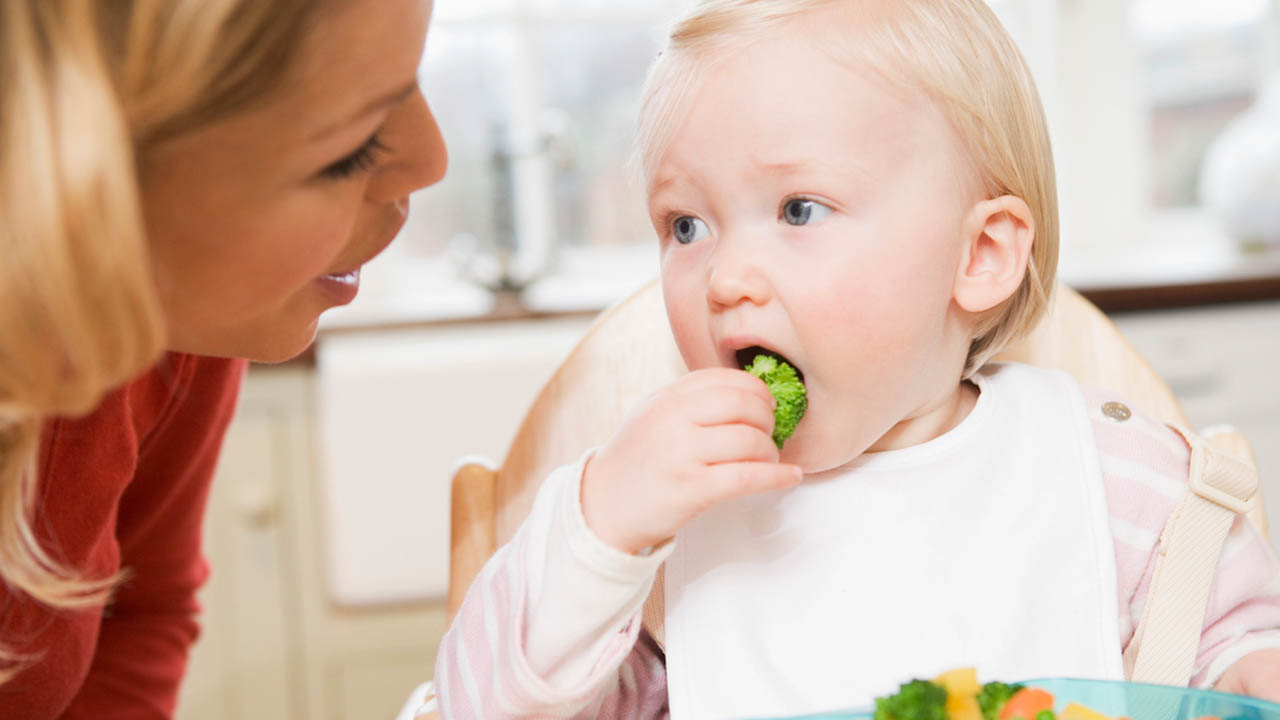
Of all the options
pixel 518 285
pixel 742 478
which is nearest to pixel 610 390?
pixel 742 478

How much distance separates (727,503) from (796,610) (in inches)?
4.2

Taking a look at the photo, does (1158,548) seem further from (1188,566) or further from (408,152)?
(408,152)

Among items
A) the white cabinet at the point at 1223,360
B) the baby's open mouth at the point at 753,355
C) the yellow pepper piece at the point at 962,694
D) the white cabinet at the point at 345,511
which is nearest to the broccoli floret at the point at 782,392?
the baby's open mouth at the point at 753,355

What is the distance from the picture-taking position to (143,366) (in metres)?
0.56

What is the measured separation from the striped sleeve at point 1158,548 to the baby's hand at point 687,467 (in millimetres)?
333

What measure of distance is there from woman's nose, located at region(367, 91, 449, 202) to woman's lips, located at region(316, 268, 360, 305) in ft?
0.29

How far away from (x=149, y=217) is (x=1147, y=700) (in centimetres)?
63

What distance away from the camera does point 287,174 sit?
67 cm

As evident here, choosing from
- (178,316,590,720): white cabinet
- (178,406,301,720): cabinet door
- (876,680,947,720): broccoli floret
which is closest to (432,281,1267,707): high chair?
(876,680,947,720): broccoli floret

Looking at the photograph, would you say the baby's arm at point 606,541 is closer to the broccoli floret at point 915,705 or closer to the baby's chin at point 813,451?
the baby's chin at point 813,451

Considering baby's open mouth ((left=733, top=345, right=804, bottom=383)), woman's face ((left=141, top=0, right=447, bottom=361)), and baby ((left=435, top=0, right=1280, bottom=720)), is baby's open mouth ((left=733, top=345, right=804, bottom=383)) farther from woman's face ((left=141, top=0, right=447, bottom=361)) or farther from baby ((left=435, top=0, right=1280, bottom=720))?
woman's face ((left=141, top=0, right=447, bottom=361))

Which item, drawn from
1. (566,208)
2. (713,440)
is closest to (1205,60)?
(566,208)

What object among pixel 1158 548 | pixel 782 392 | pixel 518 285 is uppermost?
pixel 518 285

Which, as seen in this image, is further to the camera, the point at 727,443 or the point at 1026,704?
the point at 727,443
